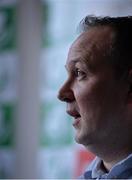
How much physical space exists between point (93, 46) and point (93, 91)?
10 cm

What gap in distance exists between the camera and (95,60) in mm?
1000

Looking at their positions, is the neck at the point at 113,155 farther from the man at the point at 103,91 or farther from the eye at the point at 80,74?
the eye at the point at 80,74

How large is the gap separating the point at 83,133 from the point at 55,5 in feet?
4.49

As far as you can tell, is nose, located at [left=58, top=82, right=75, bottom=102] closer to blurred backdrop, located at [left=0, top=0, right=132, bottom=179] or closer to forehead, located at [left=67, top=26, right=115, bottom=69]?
forehead, located at [left=67, top=26, right=115, bottom=69]

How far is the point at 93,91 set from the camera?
989 millimetres

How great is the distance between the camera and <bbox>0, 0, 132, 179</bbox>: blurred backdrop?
2066mm

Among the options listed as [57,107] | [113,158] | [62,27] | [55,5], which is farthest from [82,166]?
[113,158]

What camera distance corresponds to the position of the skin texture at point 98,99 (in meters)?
0.96

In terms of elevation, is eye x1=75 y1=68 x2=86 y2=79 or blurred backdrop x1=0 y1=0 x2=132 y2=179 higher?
eye x1=75 y1=68 x2=86 y2=79

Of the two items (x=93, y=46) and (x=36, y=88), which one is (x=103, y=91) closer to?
(x=93, y=46)

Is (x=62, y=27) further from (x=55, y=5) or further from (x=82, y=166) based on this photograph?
(x=82, y=166)

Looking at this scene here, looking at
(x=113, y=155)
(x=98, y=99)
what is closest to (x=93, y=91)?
(x=98, y=99)

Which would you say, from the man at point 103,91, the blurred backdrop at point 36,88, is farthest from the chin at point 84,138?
the blurred backdrop at point 36,88

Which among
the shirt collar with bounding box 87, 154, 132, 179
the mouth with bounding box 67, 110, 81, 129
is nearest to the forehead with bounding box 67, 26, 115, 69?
the mouth with bounding box 67, 110, 81, 129
